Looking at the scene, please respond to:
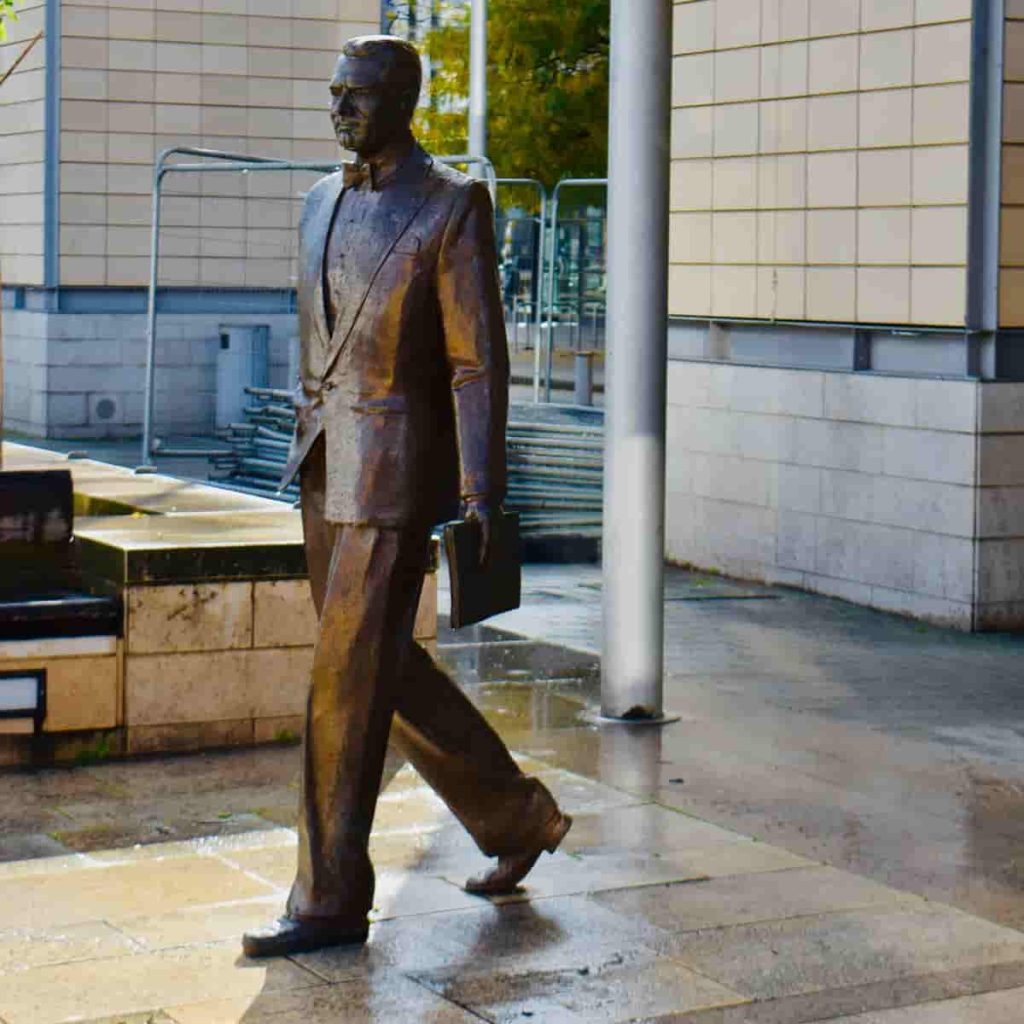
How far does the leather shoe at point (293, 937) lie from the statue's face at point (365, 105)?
6.49 ft

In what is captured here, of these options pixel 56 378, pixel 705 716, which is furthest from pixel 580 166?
pixel 705 716

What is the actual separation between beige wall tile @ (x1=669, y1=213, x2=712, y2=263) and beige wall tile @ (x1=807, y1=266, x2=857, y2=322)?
1140 millimetres

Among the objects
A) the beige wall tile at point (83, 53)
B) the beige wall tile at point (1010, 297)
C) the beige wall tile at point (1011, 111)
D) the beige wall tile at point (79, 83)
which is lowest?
the beige wall tile at point (1010, 297)

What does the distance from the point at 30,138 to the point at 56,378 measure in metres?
2.81

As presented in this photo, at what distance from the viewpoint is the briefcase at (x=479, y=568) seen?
6027 mm

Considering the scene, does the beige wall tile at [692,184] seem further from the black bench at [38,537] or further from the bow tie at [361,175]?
the bow tie at [361,175]

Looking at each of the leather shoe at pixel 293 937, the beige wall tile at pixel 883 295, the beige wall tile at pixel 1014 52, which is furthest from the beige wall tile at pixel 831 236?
the leather shoe at pixel 293 937

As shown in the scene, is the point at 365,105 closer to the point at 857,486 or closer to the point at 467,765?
the point at 467,765

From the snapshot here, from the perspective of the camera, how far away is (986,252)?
12.5 meters

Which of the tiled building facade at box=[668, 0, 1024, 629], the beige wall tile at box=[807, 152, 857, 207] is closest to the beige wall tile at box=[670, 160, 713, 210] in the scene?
the tiled building facade at box=[668, 0, 1024, 629]

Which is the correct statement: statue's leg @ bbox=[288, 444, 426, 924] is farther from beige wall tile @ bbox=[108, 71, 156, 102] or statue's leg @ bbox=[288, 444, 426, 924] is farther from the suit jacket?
beige wall tile @ bbox=[108, 71, 156, 102]

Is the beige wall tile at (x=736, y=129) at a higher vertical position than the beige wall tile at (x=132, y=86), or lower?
lower

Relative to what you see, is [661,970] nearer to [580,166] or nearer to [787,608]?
[787,608]

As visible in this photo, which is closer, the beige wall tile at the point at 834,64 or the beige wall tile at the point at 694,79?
the beige wall tile at the point at 834,64
